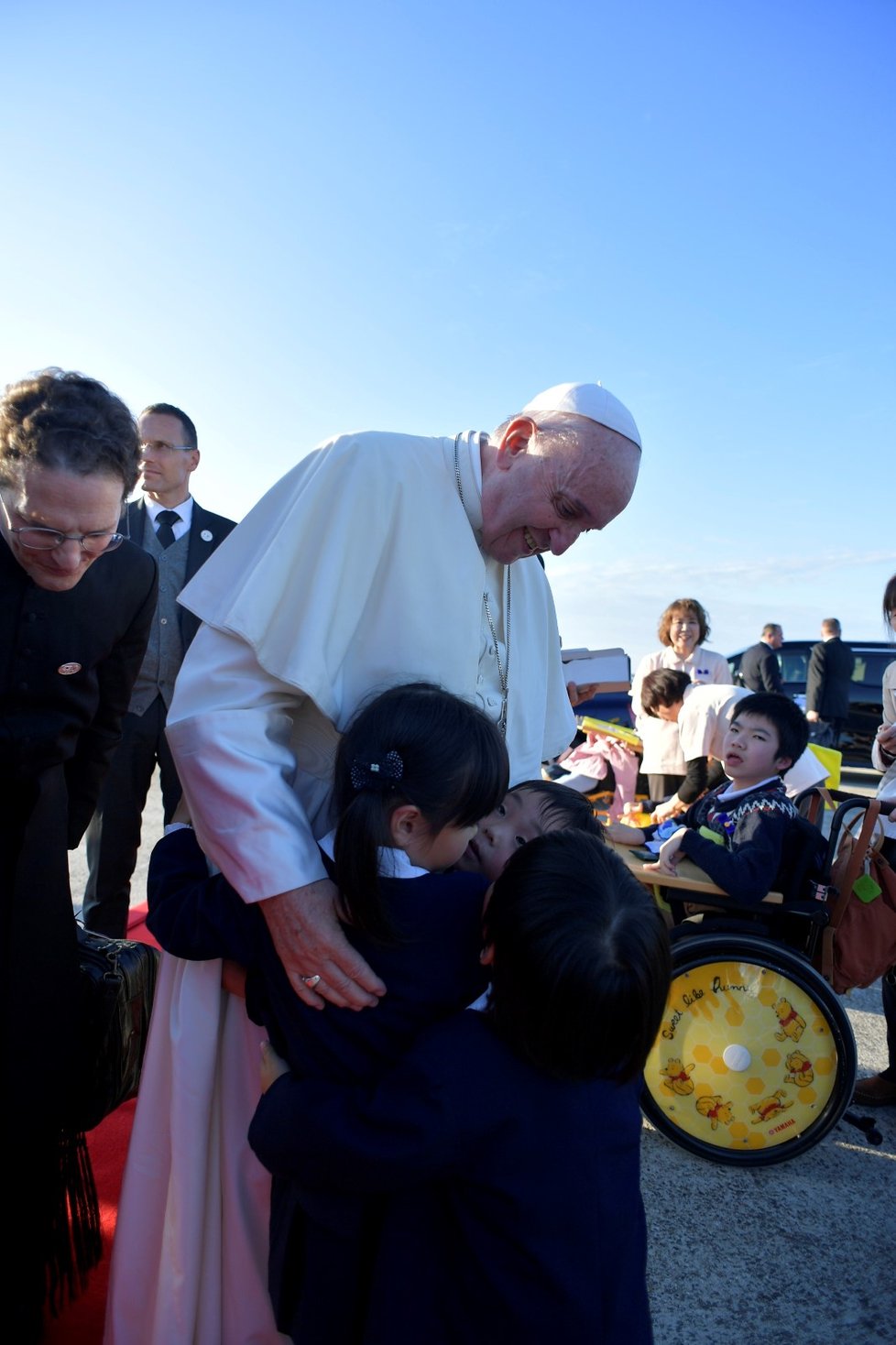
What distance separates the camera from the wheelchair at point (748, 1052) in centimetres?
275

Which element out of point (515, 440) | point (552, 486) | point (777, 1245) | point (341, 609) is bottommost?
point (777, 1245)

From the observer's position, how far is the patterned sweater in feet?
Answer: 9.39

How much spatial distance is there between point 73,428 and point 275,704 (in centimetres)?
62

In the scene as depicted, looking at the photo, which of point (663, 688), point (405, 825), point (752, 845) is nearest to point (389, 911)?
point (405, 825)

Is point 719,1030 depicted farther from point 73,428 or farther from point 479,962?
point 73,428

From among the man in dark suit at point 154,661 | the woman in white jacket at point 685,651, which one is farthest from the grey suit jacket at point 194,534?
the woman in white jacket at point 685,651

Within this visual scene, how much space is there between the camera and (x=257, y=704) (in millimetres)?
1519

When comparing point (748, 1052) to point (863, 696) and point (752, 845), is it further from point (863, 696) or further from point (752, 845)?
point (863, 696)

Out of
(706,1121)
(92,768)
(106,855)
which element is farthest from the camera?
(106,855)

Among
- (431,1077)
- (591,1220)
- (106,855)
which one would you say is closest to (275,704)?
(431,1077)

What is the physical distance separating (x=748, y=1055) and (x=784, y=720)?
3.81 feet

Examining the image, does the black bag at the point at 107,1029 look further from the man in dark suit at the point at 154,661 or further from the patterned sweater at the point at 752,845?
the patterned sweater at the point at 752,845

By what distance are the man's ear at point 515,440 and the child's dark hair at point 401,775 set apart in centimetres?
60

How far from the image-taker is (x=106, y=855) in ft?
11.4
